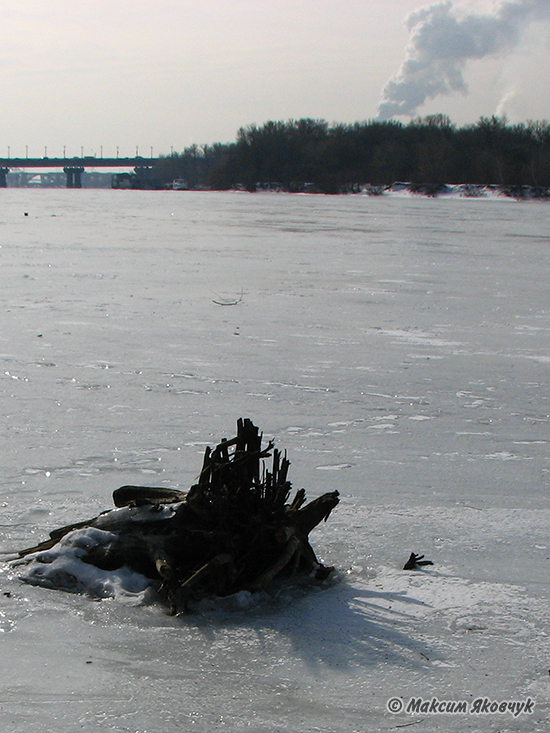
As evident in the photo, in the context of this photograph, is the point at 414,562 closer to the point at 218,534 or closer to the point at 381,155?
the point at 218,534

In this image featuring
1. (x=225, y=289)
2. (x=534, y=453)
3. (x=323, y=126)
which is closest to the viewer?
(x=534, y=453)

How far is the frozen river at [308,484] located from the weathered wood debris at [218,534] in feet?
0.41

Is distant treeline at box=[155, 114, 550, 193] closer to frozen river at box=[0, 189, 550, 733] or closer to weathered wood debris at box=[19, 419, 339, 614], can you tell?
frozen river at box=[0, 189, 550, 733]

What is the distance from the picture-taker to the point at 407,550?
3.60 m

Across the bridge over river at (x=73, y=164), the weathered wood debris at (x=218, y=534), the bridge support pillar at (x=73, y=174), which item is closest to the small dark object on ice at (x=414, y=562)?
the weathered wood debris at (x=218, y=534)

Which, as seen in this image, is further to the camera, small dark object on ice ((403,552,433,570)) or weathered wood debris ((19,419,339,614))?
small dark object on ice ((403,552,433,570))

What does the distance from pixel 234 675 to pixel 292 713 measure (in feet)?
0.87

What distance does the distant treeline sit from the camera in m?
70.2

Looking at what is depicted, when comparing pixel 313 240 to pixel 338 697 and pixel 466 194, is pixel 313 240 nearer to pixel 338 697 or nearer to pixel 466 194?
pixel 338 697

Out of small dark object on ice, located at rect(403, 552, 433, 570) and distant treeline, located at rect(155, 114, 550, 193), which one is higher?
distant treeline, located at rect(155, 114, 550, 193)

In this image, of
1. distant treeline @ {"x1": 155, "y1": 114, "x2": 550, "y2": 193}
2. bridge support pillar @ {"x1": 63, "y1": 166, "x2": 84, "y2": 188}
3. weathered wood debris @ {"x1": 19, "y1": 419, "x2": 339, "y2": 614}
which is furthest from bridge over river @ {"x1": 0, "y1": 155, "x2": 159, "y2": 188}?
weathered wood debris @ {"x1": 19, "y1": 419, "x2": 339, "y2": 614}

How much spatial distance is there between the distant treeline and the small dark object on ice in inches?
2514

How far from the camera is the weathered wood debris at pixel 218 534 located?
10.1 ft

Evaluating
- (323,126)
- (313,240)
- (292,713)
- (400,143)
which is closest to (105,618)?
(292,713)
